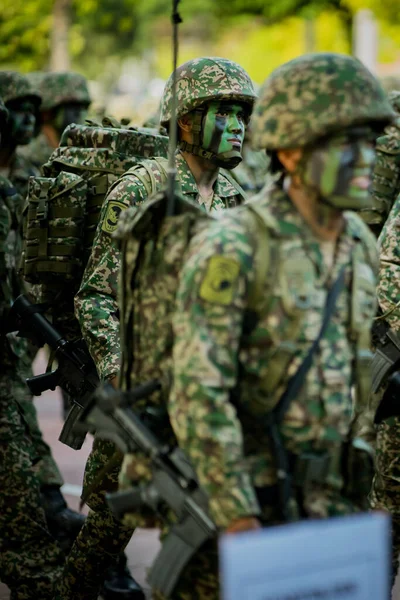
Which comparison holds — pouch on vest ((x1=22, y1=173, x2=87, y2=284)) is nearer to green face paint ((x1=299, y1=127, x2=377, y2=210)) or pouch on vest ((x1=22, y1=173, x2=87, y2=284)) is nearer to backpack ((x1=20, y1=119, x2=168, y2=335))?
backpack ((x1=20, y1=119, x2=168, y2=335))

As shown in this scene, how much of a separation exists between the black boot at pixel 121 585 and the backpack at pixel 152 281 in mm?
2578

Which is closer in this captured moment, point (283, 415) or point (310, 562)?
point (310, 562)

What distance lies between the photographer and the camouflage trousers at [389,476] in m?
6.66

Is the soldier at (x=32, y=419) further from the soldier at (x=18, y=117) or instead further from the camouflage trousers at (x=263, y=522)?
the camouflage trousers at (x=263, y=522)

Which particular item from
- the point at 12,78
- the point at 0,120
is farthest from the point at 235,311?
the point at 12,78

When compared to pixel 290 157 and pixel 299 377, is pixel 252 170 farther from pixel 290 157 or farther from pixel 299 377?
pixel 299 377

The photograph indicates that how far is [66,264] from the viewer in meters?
7.09

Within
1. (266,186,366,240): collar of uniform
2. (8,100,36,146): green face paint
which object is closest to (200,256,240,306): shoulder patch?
(266,186,366,240): collar of uniform

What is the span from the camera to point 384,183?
8891 mm

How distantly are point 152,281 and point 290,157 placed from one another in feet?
2.01

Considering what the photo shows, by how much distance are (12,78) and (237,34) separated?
29357mm

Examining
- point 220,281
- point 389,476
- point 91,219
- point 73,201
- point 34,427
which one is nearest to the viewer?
point 220,281

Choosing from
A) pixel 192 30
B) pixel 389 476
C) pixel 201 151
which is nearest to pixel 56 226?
pixel 201 151

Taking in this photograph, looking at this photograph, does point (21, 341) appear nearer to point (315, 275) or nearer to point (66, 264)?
point (66, 264)
